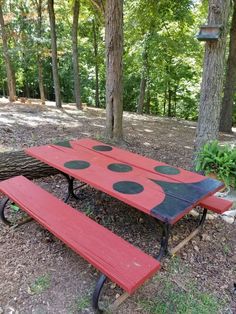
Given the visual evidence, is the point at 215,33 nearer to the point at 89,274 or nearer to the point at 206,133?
the point at 206,133

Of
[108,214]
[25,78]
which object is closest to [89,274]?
[108,214]

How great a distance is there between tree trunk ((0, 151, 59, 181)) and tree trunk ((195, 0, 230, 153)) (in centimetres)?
229

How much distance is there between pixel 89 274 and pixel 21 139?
3.67m

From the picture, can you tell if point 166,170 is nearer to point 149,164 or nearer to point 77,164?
point 149,164

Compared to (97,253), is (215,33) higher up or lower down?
higher up

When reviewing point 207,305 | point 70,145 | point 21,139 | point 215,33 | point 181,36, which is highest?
point 181,36

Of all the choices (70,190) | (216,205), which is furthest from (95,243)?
(70,190)

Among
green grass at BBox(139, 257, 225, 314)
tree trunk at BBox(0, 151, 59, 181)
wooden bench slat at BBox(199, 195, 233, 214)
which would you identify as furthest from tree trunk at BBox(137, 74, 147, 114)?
green grass at BBox(139, 257, 225, 314)

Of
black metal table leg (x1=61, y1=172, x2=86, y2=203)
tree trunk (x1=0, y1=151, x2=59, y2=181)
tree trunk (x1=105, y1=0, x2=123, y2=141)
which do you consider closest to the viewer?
black metal table leg (x1=61, y1=172, x2=86, y2=203)

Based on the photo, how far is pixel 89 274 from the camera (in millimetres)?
2148

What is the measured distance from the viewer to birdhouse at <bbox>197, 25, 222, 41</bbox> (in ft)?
11.5

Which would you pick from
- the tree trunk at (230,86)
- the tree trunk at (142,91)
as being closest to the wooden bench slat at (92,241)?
the tree trunk at (230,86)

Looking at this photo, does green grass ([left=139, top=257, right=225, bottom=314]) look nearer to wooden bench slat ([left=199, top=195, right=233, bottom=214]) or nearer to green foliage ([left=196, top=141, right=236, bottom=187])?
wooden bench slat ([left=199, top=195, right=233, bottom=214])

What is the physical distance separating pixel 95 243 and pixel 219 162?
2.09 meters
